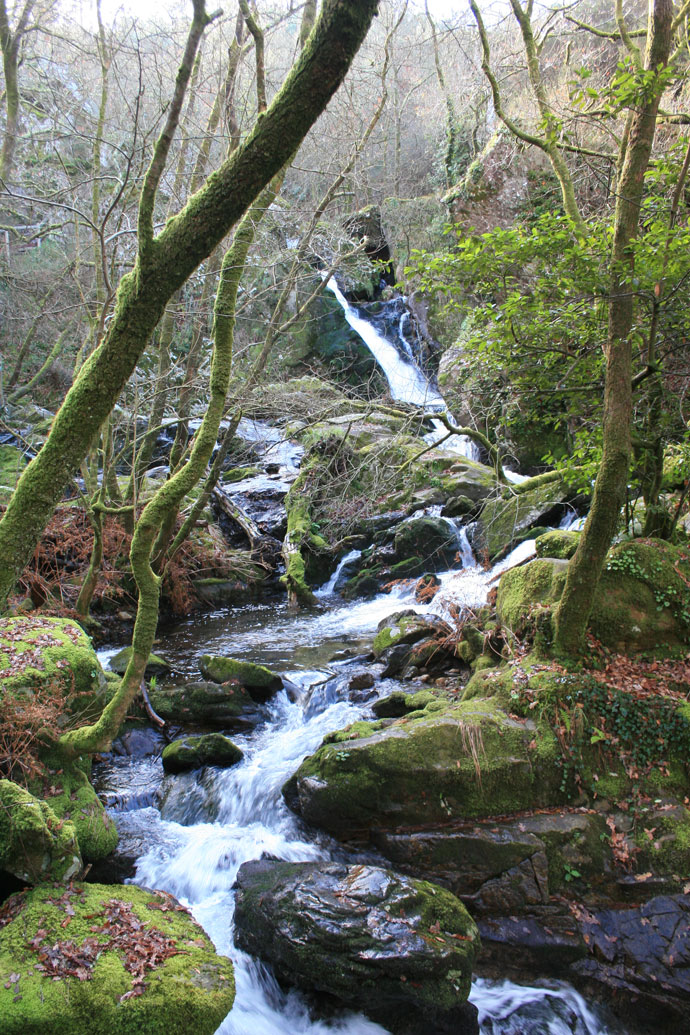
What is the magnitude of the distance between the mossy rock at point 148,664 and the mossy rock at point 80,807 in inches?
124

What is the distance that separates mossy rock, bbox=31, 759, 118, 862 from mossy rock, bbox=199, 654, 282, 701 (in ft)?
8.90

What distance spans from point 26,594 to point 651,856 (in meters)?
8.16

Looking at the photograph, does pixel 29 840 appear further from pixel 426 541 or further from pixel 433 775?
pixel 426 541

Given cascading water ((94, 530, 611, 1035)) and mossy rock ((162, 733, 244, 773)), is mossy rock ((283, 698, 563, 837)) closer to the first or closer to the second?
cascading water ((94, 530, 611, 1035))

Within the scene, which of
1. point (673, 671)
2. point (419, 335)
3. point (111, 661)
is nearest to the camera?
point (673, 671)

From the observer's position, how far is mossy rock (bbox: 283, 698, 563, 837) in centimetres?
465

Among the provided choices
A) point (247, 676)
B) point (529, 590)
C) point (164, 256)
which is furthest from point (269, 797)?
point (164, 256)

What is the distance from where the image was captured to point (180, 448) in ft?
31.8

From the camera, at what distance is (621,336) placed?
16.0 ft

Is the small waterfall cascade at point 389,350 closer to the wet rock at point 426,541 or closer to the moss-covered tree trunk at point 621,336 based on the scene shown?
the wet rock at point 426,541

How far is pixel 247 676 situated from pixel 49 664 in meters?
2.74

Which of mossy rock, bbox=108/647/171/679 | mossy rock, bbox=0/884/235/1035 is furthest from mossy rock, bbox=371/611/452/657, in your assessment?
mossy rock, bbox=0/884/235/1035

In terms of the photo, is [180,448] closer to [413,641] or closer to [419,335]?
[413,641]

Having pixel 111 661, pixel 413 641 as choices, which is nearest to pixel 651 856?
pixel 413 641
